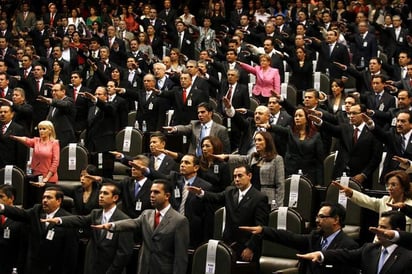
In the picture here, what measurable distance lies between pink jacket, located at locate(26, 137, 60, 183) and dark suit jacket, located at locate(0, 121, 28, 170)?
79cm

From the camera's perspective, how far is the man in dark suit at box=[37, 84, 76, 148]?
40.1 ft

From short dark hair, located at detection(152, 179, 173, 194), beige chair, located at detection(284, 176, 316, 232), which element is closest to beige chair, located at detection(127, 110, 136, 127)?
beige chair, located at detection(284, 176, 316, 232)

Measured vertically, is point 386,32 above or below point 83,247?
above

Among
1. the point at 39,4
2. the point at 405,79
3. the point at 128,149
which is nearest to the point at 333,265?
the point at 128,149

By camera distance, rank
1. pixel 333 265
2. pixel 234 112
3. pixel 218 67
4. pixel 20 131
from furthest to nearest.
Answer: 1. pixel 218 67
2. pixel 20 131
3. pixel 234 112
4. pixel 333 265

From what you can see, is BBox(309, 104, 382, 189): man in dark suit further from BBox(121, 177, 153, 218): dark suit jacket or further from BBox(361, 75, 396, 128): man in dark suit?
BBox(361, 75, 396, 128): man in dark suit

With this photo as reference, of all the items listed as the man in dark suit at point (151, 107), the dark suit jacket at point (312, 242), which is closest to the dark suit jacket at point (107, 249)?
the dark suit jacket at point (312, 242)

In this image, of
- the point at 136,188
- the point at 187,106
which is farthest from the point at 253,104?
the point at 136,188

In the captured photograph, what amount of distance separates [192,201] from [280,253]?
0.97 metres

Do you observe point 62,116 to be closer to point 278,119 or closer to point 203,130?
point 203,130

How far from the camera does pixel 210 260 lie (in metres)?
8.40

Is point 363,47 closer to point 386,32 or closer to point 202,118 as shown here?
point 386,32

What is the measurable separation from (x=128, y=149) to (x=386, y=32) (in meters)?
6.73

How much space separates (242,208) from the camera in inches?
347
